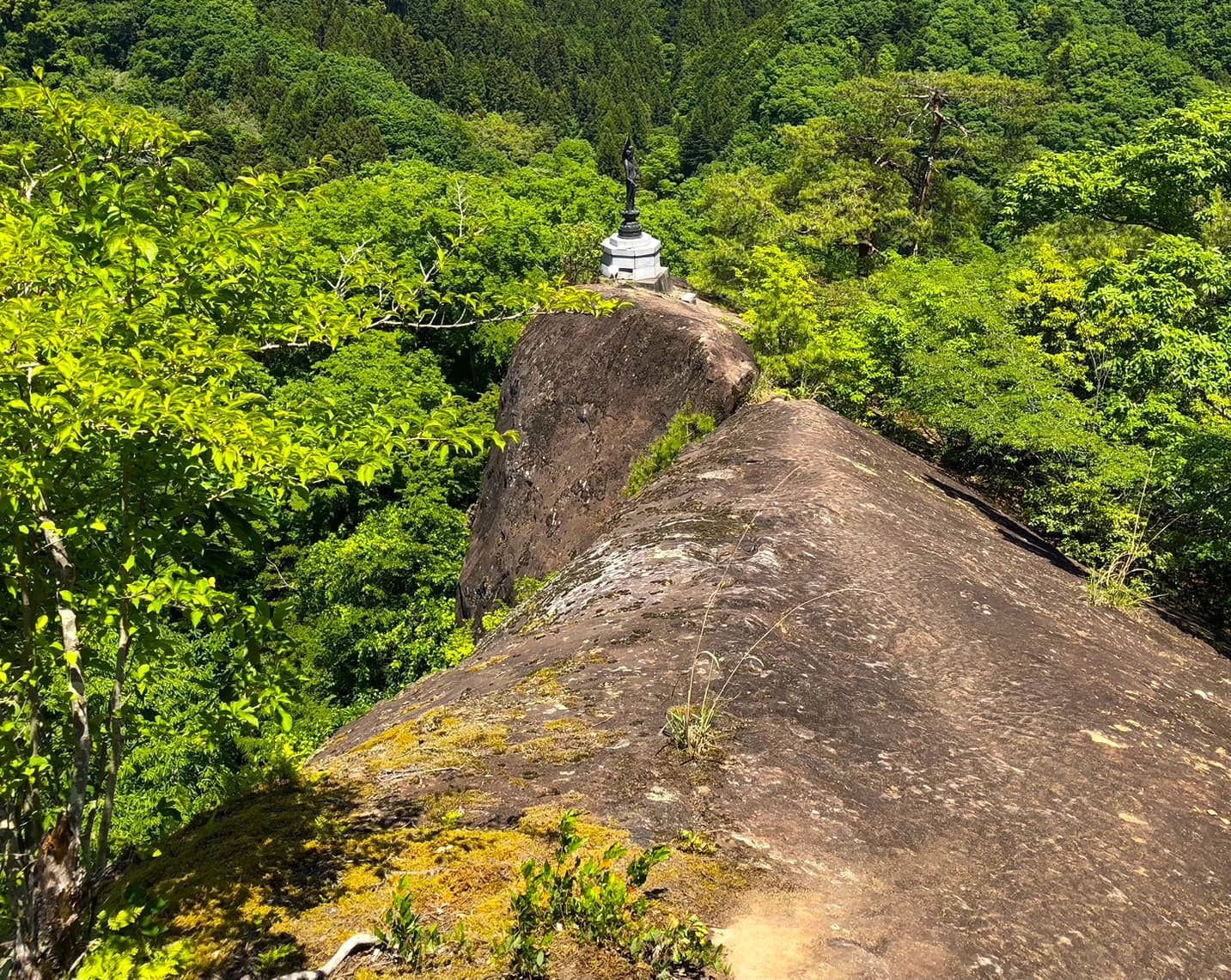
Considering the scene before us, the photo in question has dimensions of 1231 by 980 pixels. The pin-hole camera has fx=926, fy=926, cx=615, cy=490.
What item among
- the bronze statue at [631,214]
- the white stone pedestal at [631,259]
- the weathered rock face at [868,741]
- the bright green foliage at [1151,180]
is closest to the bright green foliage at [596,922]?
the weathered rock face at [868,741]

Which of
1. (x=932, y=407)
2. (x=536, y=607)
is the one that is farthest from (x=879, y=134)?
(x=536, y=607)

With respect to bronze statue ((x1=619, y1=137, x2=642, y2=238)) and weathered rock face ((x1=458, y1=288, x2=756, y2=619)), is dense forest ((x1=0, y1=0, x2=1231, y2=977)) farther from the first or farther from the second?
bronze statue ((x1=619, y1=137, x2=642, y2=238))

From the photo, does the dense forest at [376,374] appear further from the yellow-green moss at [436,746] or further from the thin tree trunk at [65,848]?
the yellow-green moss at [436,746]

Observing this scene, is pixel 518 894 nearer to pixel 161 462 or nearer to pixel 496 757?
pixel 496 757

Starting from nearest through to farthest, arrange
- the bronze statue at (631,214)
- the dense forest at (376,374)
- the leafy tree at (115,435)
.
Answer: the leafy tree at (115,435), the dense forest at (376,374), the bronze statue at (631,214)

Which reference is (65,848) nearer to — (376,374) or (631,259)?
(631,259)

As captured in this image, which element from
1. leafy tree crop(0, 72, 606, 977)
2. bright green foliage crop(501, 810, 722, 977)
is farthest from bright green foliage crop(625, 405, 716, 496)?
bright green foliage crop(501, 810, 722, 977)

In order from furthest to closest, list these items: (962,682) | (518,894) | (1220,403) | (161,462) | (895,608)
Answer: (1220,403)
(895,608)
(962,682)
(518,894)
(161,462)
